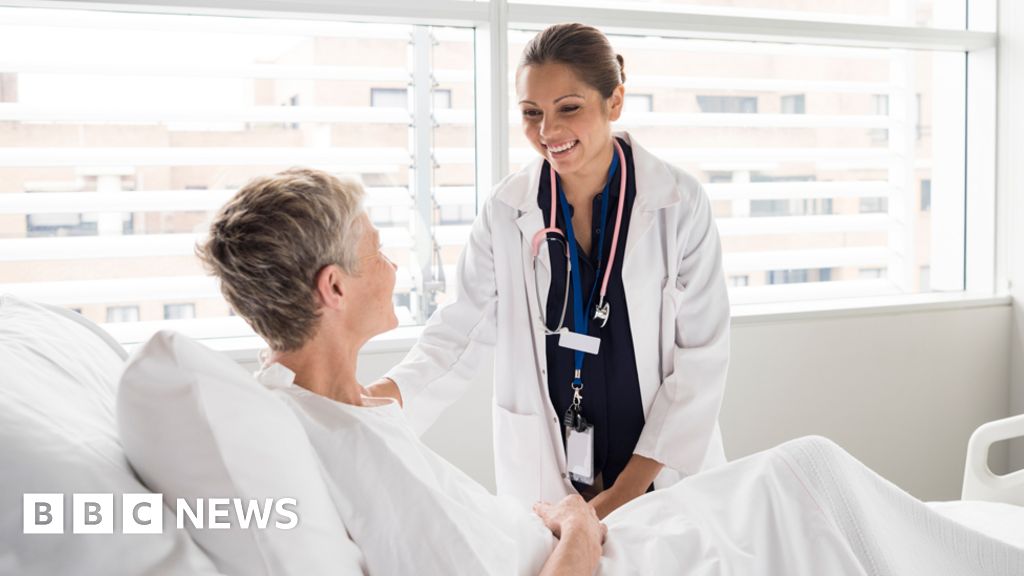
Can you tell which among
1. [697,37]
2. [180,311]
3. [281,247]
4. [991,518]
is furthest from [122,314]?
[991,518]

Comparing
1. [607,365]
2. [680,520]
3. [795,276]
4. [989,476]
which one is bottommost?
[989,476]

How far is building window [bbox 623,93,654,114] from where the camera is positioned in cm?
331

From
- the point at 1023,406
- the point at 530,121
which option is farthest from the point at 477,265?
the point at 1023,406

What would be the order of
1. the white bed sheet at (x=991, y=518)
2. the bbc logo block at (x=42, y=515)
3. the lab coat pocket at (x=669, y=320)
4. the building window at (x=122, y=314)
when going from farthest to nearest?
the building window at (x=122, y=314) < the lab coat pocket at (x=669, y=320) < the white bed sheet at (x=991, y=518) < the bbc logo block at (x=42, y=515)

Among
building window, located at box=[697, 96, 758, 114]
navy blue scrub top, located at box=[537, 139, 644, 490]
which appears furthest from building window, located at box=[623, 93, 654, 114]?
navy blue scrub top, located at box=[537, 139, 644, 490]

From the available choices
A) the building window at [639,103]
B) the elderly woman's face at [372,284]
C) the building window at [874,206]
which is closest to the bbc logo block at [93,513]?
Answer: the elderly woman's face at [372,284]

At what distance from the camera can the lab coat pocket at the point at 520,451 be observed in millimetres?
2066

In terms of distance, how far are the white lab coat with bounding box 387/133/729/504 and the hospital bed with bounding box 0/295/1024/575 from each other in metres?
0.79

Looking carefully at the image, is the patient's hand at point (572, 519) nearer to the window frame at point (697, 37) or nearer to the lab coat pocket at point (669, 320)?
the lab coat pocket at point (669, 320)

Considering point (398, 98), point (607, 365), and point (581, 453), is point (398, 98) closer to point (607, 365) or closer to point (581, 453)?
point (607, 365)

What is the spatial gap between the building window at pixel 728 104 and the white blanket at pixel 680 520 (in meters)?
2.04

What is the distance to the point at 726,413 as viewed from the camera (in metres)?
3.08

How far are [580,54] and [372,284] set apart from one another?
2.41ft

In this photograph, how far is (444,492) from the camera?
55.6 inches
